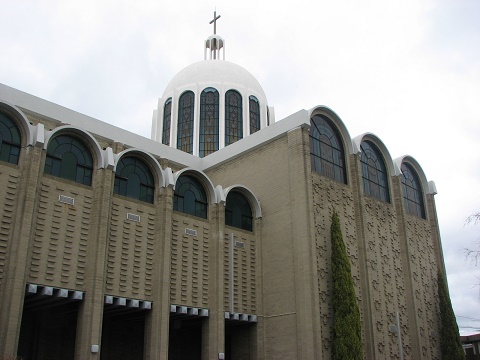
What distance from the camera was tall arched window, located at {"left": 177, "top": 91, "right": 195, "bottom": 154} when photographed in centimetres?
3912

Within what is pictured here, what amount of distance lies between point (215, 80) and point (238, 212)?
1675cm

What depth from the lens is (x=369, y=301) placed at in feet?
87.8

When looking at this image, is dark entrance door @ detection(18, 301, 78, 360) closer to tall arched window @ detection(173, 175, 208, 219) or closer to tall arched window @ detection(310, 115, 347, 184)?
tall arched window @ detection(173, 175, 208, 219)

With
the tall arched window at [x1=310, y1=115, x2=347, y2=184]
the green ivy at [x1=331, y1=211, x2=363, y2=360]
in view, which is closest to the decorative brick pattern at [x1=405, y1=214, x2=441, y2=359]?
the tall arched window at [x1=310, y1=115, x2=347, y2=184]

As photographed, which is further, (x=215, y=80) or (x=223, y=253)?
(x=215, y=80)

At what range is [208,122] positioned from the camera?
39.4 metres

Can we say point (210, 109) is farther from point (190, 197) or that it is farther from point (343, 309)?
point (343, 309)

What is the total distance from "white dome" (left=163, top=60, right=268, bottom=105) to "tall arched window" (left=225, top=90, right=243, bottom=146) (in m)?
0.53

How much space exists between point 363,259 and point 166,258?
35.0 feet

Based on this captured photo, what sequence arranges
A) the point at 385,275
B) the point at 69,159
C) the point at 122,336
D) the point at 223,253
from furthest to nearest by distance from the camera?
the point at 385,275, the point at 223,253, the point at 122,336, the point at 69,159

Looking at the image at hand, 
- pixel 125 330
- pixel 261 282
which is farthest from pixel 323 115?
pixel 125 330

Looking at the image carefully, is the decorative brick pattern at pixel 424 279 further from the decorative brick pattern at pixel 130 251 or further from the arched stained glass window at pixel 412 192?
the decorative brick pattern at pixel 130 251

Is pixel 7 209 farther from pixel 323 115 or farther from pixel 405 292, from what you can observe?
pixel 405 292

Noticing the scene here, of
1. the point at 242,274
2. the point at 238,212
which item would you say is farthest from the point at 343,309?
the point at 238,212
